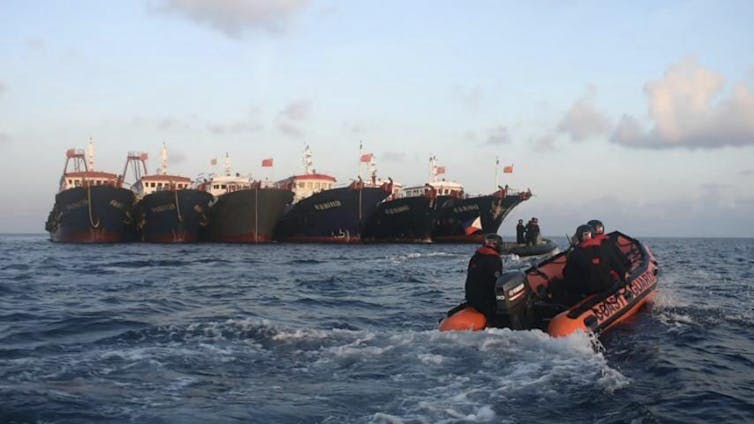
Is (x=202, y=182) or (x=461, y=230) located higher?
(x=202, y=182)

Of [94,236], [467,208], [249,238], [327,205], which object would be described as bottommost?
[249,238]

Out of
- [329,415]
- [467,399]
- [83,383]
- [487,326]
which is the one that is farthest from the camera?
[487,326]

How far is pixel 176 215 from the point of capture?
49.4 meters

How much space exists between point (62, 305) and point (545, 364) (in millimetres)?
10285

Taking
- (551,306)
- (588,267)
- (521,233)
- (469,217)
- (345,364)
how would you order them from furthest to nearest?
(469,217)
(521,233)
(551,306)
(588,267)
(345,364)

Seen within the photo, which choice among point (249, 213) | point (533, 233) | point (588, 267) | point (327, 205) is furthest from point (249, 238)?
point (588, 267)

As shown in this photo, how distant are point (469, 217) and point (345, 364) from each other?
154ft

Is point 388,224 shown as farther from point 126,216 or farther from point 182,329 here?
point 182,329

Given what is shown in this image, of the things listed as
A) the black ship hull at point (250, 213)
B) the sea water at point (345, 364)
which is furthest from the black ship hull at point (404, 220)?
the sea water at point (345, 364)

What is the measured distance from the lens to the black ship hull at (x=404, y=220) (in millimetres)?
49625

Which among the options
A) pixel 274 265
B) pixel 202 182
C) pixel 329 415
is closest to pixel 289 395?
pixel 329 415

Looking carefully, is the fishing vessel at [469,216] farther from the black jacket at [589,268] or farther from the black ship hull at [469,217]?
the black jacket at [589,268]

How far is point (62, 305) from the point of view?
12828 millimetres

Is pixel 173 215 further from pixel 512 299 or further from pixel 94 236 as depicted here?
pixel 512 299
